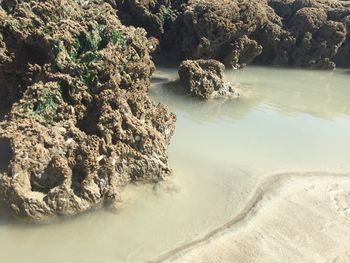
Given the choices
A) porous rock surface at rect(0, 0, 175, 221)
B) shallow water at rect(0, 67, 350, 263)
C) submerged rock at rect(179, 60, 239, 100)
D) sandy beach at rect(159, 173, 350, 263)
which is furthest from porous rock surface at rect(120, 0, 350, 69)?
sandy beach at rect(159, 173, 350, 263)

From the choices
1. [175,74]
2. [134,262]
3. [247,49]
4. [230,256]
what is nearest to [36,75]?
[134,262]

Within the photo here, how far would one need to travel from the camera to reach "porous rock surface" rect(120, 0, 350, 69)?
16281mm

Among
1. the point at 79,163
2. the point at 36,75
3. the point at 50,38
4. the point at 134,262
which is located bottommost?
the point at 134,262

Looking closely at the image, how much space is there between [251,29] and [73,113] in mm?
10707

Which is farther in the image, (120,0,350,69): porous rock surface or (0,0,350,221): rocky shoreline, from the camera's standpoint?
(120,0,350,69): porous rock surface

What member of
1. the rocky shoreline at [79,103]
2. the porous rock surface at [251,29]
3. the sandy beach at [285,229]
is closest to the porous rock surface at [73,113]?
the rocky shoreline at [79,103]

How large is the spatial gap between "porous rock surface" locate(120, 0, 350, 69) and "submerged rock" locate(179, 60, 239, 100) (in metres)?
2.64

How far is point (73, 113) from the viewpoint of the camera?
812 centimetres

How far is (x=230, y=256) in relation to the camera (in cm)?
639

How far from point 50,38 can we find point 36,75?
2.83 feet

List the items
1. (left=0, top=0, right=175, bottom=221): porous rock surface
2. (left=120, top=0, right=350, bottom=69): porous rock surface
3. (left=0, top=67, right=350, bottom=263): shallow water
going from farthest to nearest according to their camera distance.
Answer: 1. (left=120, top=0, right=350, bottom=69): porous rock surface
2. (left=0, top=0, right=175, bottom=221): porous rock surface
3. (left=0, top=67, right=350, bottom=263): shallow water

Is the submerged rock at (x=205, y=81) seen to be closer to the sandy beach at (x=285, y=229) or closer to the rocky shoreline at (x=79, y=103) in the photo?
the rocky shoreline at (x=79, y=103)

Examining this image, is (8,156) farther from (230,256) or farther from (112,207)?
(230,256)

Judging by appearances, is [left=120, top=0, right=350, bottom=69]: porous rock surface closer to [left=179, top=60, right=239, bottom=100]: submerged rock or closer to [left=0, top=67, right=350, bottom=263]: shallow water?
[left=0, top=67, right=350, bottom=263]: shallow water
